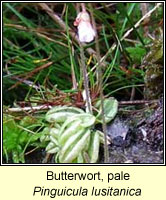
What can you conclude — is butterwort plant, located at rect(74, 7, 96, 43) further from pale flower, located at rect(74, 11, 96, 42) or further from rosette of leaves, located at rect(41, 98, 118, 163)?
rosette of leaves, located at rect(41, 98, 118, 163)

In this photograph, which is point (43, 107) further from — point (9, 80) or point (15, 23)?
point (15, 23)

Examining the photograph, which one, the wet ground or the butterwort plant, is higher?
the butterwort plant

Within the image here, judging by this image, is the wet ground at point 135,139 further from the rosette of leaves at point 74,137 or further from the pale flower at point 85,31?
the pale flower at point 85,31

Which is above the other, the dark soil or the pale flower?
the pale flower

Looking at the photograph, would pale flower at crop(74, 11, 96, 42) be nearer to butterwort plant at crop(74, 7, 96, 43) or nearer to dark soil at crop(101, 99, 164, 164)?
butterwort plant at crop(74, 7, 96, 43)

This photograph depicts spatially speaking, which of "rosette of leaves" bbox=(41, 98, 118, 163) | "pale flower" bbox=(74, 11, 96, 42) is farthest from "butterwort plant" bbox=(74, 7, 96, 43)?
"rosette of leaves" bbox=(41, 98, 118, 163)

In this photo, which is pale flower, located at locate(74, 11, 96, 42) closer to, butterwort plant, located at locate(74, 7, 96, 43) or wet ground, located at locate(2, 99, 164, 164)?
butterwort plant, located at locate(74, 7, 96, 43)

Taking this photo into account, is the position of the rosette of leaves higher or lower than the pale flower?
lower

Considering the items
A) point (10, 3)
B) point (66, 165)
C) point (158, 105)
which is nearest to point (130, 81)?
point (158, 105)
